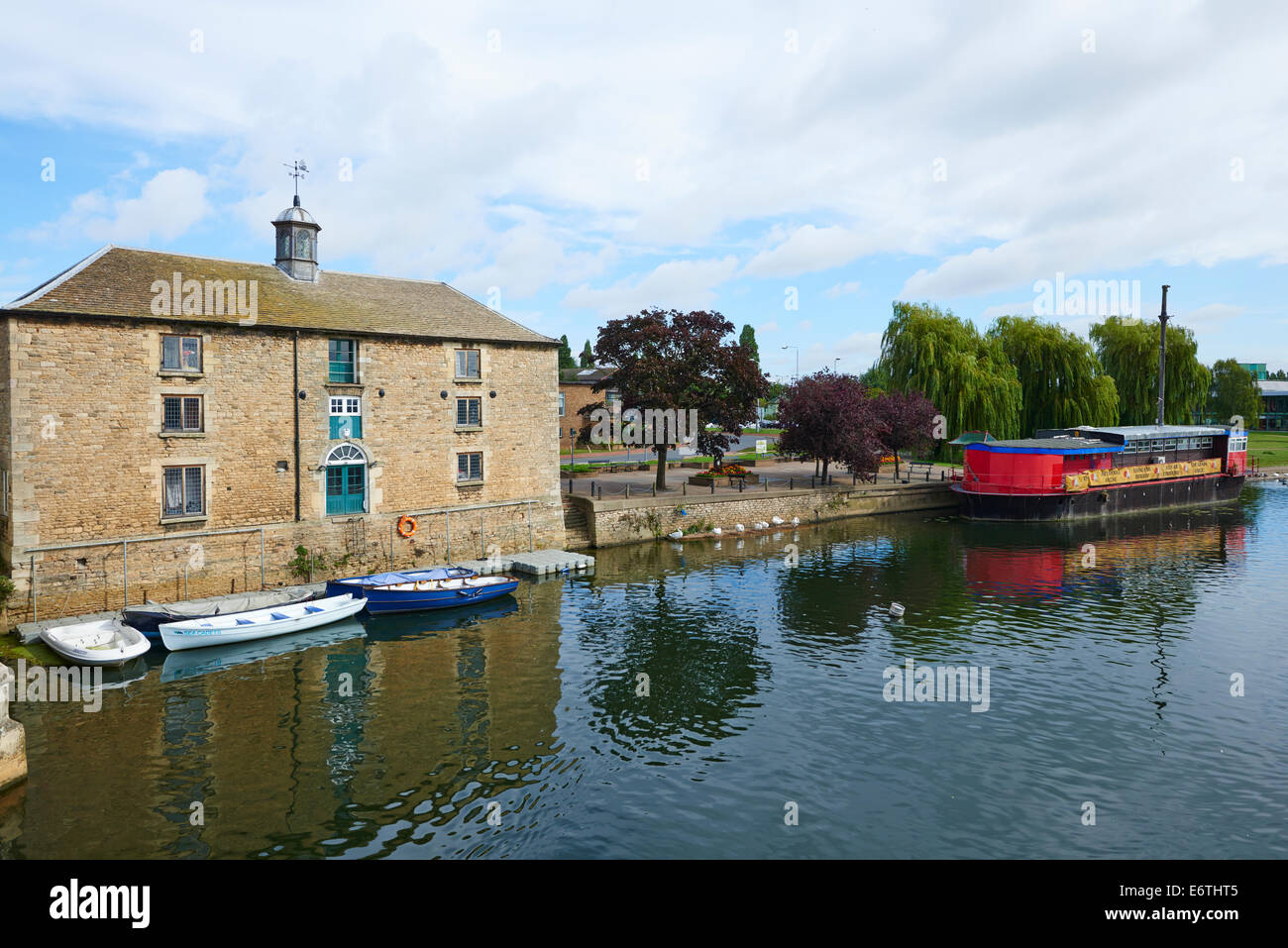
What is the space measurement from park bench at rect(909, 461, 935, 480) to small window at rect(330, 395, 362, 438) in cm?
4260

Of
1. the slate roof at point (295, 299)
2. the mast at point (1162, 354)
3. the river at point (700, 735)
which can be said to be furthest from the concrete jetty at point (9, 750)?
the mast at point (1162, 354)

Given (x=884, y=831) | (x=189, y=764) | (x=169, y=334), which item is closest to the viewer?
(x=884, y=831)

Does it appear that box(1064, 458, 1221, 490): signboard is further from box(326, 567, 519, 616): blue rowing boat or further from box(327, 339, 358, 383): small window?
box(327, 339, 358, 383): small window

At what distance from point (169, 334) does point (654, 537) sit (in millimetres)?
25365

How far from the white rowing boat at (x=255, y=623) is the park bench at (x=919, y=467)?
45.3 m

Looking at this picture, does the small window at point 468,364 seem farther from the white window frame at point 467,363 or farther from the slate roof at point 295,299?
the slate roof at point 295,299

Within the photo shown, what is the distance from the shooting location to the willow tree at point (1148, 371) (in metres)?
68.2

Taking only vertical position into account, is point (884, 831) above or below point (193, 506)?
below

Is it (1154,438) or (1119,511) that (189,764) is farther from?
(1154,438)

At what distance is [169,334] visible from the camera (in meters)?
27.8

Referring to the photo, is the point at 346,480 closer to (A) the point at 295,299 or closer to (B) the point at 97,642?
(A) the point at 295,299

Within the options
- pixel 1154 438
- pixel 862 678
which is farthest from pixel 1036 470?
pixel 862 678

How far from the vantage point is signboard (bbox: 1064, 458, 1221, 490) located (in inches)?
2052

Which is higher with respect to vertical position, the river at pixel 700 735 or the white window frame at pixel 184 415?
the white window frame at pixel 184 415
